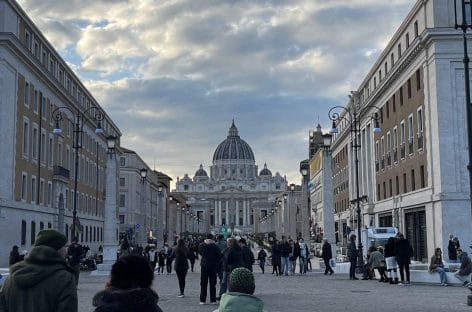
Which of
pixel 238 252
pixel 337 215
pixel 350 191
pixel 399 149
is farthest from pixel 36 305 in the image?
pixel 337 215

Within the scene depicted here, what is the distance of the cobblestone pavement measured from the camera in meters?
16.4

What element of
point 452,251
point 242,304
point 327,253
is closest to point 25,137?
point 327,253

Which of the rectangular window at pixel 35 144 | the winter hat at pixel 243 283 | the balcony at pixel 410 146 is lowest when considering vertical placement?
the winter hat at pixel 243 283

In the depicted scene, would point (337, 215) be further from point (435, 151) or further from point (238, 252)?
point (238, 252)

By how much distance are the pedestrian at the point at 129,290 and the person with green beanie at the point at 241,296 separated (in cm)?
92

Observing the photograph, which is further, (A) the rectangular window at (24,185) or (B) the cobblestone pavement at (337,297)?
(A) the rectangular window at (24,185)

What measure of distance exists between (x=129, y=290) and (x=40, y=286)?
Result: 1125 mm

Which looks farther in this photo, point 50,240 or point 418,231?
point 418,231

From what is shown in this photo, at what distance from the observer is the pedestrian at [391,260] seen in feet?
78.0

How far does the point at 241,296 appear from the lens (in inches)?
211

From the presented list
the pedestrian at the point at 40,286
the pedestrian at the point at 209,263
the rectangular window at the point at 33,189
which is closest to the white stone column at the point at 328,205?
the pedestrian at the point at 209,263

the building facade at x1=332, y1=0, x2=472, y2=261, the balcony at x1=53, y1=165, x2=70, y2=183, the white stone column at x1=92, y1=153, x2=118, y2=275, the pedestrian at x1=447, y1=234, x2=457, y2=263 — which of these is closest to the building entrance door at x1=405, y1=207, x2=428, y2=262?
the building facade at x1=332, y1=0, x2=472, y2=261

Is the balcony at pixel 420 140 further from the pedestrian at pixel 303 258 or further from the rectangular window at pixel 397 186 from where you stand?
the pedestrian at pixel 303 258

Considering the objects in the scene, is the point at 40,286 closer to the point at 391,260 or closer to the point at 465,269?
the point at 465,269
